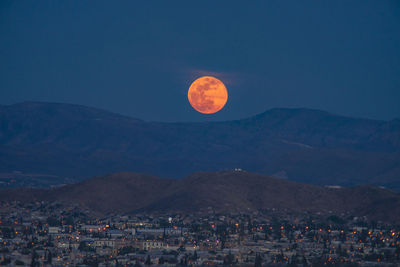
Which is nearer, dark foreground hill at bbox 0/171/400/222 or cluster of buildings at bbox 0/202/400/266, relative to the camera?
cluster of buildings at bbox 0/202/400/266

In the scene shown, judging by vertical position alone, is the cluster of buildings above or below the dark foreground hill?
below

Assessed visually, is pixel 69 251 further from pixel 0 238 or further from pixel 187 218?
pixel 187 218

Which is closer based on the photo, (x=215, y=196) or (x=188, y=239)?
(x=188, y=239)

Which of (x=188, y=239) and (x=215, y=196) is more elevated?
(x=215, y=196)

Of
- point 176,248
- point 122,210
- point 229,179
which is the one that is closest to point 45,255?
point 176,248
